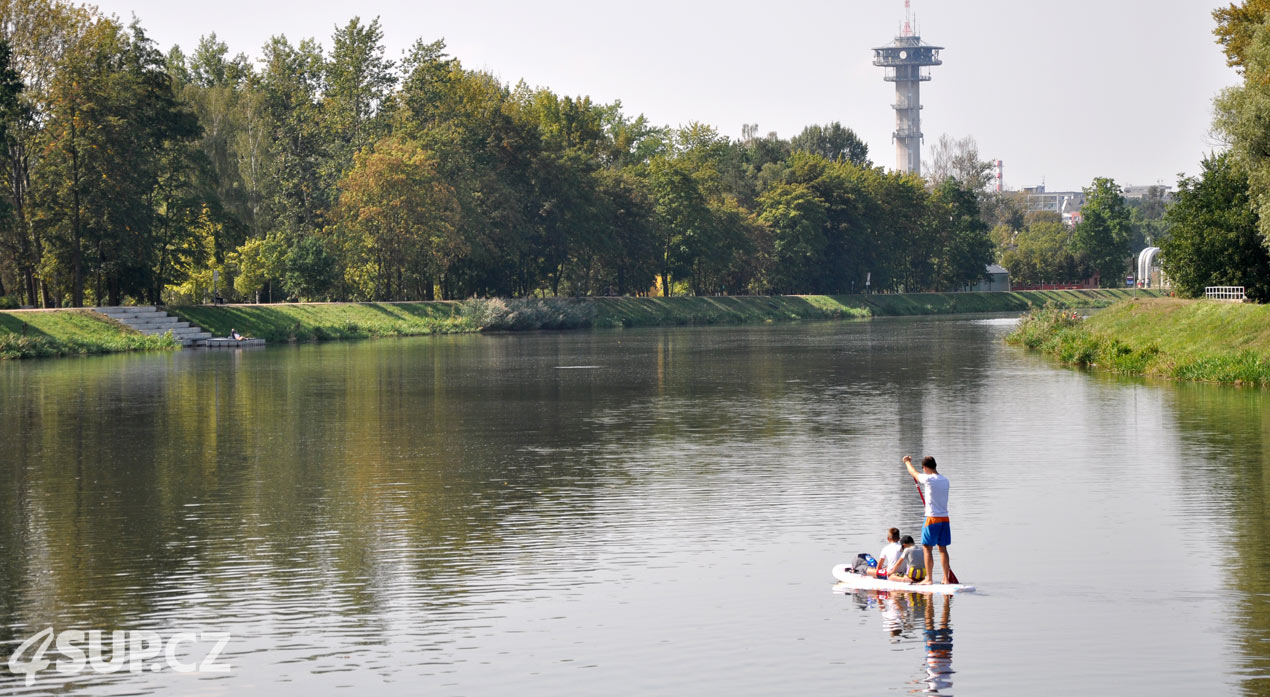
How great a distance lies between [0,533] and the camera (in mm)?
24547

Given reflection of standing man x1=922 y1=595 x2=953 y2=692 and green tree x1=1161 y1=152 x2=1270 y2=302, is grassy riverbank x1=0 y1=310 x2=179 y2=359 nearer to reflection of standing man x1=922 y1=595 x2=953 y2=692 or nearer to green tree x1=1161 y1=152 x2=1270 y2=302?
green tree x1=1161 y1=152 x2=1270 y2=302

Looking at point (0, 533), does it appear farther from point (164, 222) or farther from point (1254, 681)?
point (164, 222)

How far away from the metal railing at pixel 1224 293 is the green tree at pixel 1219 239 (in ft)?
1.09

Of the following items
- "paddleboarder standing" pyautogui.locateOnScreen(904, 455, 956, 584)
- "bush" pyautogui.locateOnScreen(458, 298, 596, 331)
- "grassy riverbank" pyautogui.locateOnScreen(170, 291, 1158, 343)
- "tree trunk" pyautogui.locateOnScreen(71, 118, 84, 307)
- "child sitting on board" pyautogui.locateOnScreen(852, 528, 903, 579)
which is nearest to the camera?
"paddleboarder standing" pyautogui.locateOnScreen(904, 455, 956, 584)

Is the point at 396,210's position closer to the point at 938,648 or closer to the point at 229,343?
the point at 229,343

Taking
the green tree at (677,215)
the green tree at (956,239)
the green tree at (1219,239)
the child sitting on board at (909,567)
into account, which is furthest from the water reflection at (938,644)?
the green tree at (956,239)

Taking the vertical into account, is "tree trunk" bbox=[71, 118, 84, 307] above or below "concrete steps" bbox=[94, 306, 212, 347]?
above

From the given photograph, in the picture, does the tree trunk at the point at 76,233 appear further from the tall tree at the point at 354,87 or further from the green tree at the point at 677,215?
the green tree at the point at 677,215

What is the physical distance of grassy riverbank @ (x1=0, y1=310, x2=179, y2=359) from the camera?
8006cm

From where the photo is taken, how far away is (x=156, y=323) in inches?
3701

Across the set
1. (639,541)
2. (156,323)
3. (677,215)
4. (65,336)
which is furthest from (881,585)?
(677,215)

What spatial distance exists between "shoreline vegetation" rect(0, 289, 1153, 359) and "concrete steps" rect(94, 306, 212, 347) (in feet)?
4.32

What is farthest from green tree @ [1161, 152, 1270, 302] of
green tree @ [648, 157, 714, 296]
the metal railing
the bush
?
green tree @ [648, 157, 714, 296]

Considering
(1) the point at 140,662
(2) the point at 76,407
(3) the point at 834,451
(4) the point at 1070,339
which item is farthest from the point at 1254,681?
(4) the point at 1070,339
